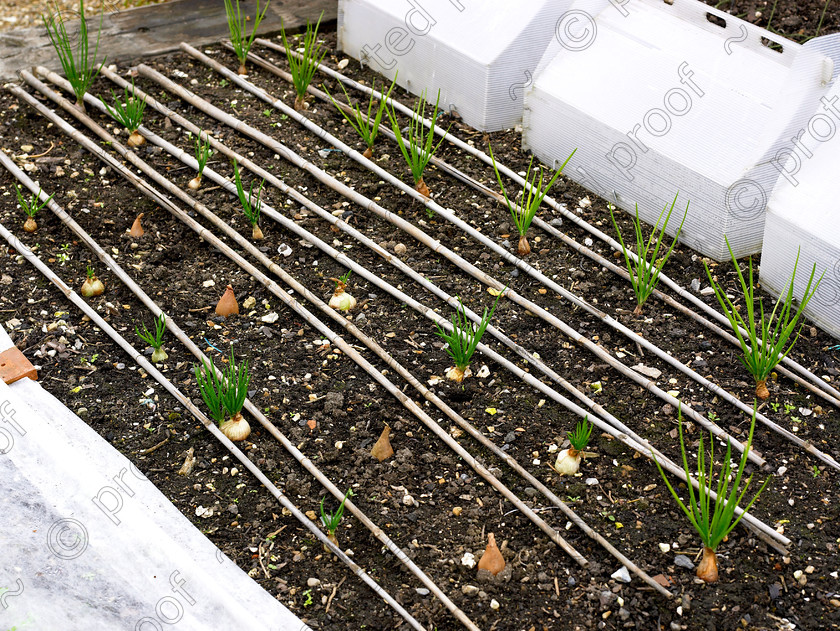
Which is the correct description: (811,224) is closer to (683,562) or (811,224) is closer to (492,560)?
(683,562)

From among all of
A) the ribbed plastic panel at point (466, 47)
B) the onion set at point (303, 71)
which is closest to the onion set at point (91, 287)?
the onion set at point (303, 71)

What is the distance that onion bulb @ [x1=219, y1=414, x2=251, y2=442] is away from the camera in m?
2.37

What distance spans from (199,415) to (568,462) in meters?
1.04

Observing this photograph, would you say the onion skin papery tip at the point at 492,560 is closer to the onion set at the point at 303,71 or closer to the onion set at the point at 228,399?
the onion set at the point at 228,399

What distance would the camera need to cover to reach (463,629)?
6.50 ft

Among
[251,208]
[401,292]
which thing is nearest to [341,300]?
[401,292]

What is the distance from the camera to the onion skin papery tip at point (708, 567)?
2.06 meters

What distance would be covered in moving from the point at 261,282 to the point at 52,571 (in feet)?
3.74

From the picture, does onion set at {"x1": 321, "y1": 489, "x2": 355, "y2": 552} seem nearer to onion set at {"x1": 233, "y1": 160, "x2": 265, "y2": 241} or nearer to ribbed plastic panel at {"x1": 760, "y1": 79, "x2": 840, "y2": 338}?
onion set at {"x1": 233, "y1": 160, "x2": 265, "y2": 241}

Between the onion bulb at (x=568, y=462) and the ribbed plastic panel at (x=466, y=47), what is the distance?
5.45ft

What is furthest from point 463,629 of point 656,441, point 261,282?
point 261,282

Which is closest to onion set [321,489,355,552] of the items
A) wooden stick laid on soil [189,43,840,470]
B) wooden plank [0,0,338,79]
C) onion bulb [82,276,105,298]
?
wooden stick laid on soil [189,43,840,470]

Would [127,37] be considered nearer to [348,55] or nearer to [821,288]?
[348,55]

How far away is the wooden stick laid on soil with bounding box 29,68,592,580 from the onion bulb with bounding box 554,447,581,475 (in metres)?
0.16
